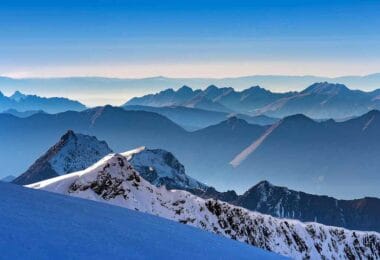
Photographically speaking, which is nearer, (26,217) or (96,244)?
(96,244)

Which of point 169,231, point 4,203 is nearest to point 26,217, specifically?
point 4,203

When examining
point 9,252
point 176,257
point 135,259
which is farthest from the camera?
point 176,257

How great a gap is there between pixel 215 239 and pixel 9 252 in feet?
129

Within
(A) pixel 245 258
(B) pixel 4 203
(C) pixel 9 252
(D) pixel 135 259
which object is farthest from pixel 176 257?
(B) pixel 4 203

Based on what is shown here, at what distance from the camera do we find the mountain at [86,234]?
5538 cm

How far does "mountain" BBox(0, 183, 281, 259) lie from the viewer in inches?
2180

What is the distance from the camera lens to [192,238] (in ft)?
255

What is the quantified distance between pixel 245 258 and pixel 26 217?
29.0 metres

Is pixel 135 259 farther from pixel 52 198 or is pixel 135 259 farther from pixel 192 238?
pixel 52 198

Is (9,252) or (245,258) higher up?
(9,252)

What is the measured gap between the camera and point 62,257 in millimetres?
52312

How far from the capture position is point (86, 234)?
63719mm

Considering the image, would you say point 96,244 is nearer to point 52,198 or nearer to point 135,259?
point 135,259

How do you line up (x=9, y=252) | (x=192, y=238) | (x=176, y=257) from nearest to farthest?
(x=9, y=252), (x=176, y=257), (x=192, y=238)
